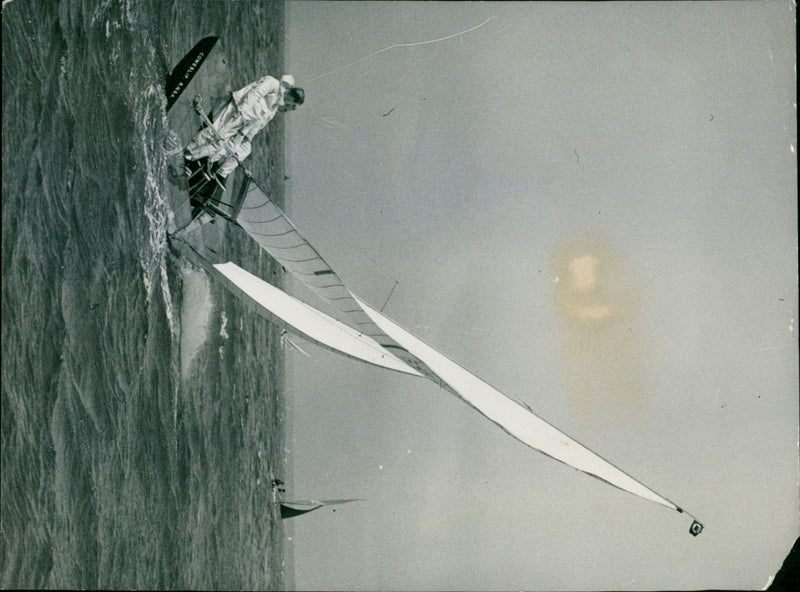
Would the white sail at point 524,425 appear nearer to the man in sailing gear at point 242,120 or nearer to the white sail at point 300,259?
the white sail at point 300,259

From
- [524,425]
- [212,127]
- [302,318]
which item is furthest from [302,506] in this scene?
[212,127]

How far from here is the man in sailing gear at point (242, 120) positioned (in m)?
1.47

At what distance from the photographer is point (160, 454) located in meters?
1.53

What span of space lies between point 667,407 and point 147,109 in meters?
1.16

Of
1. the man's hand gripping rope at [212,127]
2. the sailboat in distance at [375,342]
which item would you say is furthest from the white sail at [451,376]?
the man's hand gripping rope at [212,127]

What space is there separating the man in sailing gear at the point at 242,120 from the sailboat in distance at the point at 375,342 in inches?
2.9

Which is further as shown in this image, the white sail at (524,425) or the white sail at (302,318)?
the white sail at (302,318)

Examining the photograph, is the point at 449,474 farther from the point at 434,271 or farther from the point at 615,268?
the point at 615,268

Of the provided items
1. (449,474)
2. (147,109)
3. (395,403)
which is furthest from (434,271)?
(147,109)

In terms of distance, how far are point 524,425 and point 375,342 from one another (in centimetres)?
32

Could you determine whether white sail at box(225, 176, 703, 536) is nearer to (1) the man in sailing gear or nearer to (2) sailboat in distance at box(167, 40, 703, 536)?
(2) sailboat in distance at box(167, 40, 703, 536)

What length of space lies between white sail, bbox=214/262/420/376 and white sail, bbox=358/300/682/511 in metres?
0.13

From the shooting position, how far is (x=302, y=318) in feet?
5.20

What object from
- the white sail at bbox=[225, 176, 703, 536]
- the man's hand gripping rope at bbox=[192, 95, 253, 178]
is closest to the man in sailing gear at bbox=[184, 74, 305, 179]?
the man's hand gripping rope at bbox=[192, 95, 253, 178]
